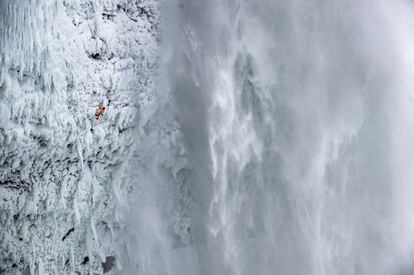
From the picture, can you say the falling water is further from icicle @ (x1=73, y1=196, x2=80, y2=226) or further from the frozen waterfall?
icicle @ (x1=73, y1=196, x2=80, y2=226)

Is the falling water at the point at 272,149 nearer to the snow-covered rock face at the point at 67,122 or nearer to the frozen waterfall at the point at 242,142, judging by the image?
the frozen waterfall at the point at 242,142

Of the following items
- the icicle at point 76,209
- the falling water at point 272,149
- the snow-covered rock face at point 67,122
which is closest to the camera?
the snow-covered rock face at point 67,122

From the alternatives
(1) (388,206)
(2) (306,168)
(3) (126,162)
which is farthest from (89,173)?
(1) (388,206)

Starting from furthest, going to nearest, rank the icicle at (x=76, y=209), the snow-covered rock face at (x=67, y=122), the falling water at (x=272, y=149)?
the falling water at (x=272, y=149) → the icicle at (x=76, y=209) → the snow-covered rock face at (x=67, y=122)

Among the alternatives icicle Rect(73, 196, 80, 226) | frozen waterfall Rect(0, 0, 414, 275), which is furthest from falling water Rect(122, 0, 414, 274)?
icicle Rect(73, 196, 80, 226)

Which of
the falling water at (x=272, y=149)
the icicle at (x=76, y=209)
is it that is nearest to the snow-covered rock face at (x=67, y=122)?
the icicle at (x=76, y=209)

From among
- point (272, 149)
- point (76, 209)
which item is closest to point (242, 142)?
point (272, 149)
